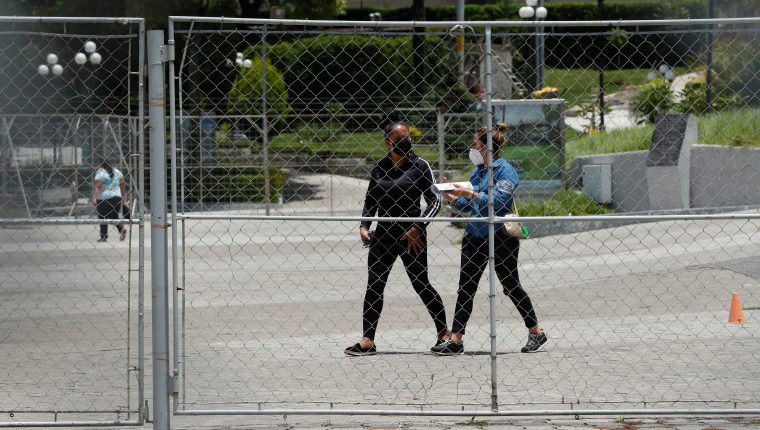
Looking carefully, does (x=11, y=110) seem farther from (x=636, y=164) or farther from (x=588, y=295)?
(x=588, y=295)

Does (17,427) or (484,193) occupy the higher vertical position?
(484,193)

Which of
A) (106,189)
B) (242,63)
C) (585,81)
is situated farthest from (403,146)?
(242,63)

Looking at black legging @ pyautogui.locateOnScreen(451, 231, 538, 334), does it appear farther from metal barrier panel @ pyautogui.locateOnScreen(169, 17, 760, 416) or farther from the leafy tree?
the leafy tree

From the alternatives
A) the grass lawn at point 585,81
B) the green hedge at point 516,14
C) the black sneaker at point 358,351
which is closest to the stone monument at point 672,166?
the grass lawn at point 585,81

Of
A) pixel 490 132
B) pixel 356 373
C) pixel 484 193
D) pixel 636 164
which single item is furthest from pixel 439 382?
pixel 636 164

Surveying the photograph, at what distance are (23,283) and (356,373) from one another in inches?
310

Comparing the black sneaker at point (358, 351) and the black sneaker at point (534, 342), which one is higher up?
the black sneaker at point (534, 342)

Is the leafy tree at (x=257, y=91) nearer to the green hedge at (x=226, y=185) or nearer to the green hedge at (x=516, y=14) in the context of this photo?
the green hedge at (x=226, y=185)

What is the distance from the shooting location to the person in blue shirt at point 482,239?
789 cm

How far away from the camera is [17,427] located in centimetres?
604

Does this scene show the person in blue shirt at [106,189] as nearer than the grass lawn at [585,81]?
No

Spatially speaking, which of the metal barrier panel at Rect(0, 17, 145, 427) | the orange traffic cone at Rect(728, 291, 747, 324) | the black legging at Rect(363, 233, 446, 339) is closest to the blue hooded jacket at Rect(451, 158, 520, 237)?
the black legging at Rect(363, 233, 446, 339)

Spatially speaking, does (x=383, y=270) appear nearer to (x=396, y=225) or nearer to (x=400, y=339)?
(x=396, y=225)

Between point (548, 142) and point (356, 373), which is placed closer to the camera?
point (356, 373)
